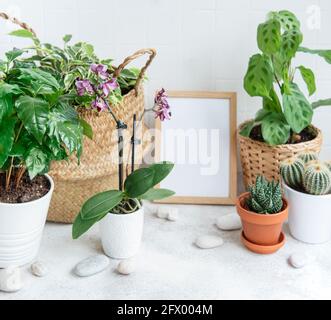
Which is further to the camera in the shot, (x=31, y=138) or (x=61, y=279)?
(x=61, y=279)

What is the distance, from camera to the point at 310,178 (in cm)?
168

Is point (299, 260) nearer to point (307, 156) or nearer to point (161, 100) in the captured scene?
point (307, 156)

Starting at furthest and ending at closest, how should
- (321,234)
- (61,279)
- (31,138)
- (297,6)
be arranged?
(297,6)
(321,234)
(61,279)
(31,138)

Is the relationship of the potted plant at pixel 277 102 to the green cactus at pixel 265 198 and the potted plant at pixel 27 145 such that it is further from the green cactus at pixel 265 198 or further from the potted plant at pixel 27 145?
the potted plant at pixel 27 145

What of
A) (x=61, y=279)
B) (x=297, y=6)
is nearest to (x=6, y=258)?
(x=61, y=279)

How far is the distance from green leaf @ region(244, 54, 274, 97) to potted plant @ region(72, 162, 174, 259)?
392 millimetres

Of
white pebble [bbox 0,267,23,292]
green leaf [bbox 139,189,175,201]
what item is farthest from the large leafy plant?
white pebble [bbox 0,267,23,292]

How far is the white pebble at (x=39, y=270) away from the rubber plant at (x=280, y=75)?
74cm

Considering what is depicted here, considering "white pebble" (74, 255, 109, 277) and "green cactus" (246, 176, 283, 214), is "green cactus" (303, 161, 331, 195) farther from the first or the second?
"white pebble" (74, 255, 109, 277)

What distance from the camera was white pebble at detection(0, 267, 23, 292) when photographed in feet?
5.08

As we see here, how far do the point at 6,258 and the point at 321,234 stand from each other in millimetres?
902
